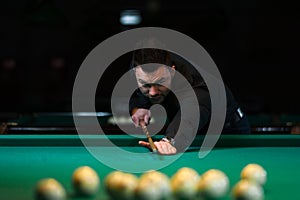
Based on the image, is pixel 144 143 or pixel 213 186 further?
pixel 144 143

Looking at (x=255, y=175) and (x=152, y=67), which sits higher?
(x=152, y=67)

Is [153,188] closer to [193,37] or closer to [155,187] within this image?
[155,187]

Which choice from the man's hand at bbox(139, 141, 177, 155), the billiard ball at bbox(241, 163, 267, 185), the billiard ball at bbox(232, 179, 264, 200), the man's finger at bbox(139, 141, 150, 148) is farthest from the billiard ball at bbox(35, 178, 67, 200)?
the man's finger at bbox(139, 141, 150, 148)

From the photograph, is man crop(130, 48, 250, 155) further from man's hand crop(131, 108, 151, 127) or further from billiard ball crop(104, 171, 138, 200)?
billiard ball crop(104, 171, 138, 200)

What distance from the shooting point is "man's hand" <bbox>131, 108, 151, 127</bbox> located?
3.02 meters

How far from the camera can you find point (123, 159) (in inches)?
87.2

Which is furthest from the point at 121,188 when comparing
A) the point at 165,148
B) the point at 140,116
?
the point at 140,116

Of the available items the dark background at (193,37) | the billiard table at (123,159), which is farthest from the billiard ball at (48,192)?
the dark background at (193,37)

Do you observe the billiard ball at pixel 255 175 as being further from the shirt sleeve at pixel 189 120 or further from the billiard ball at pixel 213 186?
the shirt sleeve at pixel 189 120

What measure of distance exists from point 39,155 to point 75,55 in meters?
5.35

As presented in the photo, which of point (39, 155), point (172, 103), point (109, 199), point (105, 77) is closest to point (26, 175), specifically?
point (39, 155)

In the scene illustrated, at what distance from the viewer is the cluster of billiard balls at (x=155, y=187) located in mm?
1465

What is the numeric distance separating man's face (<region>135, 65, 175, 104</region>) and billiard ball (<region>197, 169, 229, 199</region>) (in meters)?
1.00

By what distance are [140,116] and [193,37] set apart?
4.50 metres
